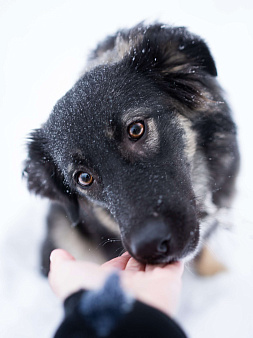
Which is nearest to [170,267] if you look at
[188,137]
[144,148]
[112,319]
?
[112,319]

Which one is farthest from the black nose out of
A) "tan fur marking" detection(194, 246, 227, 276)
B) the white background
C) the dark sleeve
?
"tan fur marking" detection(194, 246, 227, 276)

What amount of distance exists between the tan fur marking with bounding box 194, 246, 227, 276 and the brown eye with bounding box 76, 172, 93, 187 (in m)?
1.55

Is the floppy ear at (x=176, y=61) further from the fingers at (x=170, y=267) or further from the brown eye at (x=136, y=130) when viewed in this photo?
the fingers at (x=170, y=267)

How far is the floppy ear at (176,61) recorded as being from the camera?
2023 millimetres

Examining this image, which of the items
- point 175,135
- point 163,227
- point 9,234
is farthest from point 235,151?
point 9,234

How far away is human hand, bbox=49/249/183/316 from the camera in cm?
120

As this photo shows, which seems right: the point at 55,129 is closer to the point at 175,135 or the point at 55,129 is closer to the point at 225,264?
the point at 175,135

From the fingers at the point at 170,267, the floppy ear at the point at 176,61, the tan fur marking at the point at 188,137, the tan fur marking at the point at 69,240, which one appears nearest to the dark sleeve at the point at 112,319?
the fingers at the point at 170,267

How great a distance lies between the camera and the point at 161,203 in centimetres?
152

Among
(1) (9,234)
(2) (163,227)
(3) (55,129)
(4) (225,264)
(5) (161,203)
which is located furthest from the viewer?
(1) (9,234)

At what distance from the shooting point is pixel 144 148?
180cm

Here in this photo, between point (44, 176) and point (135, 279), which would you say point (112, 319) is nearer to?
point (135, 279)

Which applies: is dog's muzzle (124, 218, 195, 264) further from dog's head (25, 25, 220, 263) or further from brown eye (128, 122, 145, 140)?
brown eye (128, 122, 145, 140)

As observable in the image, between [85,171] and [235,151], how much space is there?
136 centimetres
